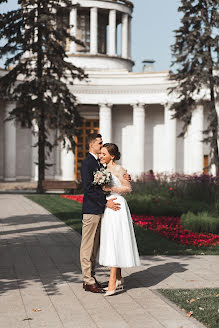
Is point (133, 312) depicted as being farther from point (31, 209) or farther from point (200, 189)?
point (200, 189)

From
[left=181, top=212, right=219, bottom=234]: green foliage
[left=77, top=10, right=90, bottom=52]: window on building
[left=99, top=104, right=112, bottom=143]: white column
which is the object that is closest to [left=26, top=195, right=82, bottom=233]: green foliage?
[left=181, top=212, right=219, bottom=234]: green foliage

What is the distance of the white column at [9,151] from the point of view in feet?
146

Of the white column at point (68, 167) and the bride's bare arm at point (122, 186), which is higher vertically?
the bride's bare arm at point (122, 186)

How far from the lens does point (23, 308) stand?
724cm

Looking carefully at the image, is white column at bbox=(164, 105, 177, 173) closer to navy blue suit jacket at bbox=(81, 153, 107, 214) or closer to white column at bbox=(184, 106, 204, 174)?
white column at bbox=(184, 106, 204, 174)

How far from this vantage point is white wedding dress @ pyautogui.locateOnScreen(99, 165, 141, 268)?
8070 mm

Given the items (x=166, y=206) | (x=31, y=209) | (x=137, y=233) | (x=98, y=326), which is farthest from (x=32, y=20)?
(x=98, y=326)

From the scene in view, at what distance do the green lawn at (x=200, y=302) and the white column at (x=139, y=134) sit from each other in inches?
1489

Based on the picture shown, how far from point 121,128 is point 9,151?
10461 mm

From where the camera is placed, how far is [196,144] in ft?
150

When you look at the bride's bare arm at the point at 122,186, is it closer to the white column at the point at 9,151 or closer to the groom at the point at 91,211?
the groom at the point at 91,211

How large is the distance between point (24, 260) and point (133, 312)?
160 inches

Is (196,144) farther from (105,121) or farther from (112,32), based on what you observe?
(112,32)

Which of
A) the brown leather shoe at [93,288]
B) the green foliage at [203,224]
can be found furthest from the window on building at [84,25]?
the brown leather shoe at [93,288]
